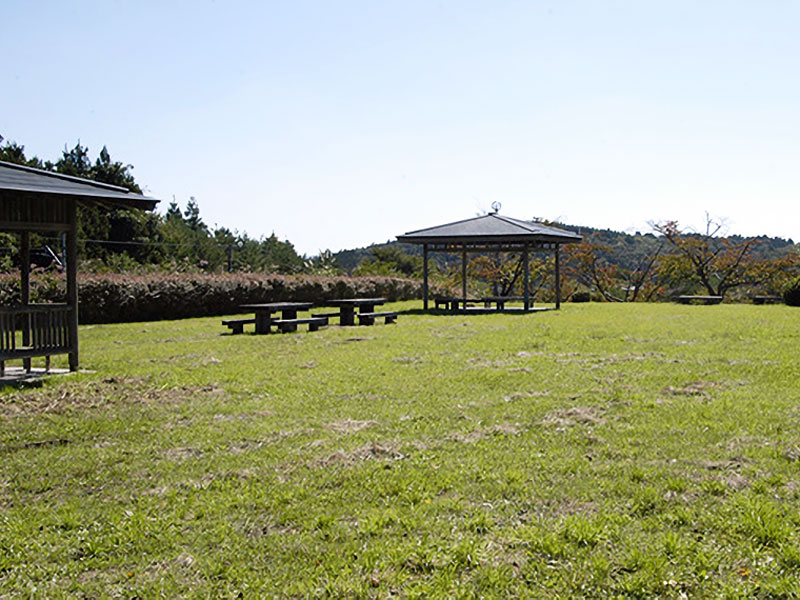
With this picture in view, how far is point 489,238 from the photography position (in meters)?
19.8

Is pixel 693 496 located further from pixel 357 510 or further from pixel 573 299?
pixel 573 299

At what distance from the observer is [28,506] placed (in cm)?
369

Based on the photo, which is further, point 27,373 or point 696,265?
point 696,265

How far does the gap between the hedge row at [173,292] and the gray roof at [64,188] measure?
6.63 metres

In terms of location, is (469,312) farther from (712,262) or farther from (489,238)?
(712,262)

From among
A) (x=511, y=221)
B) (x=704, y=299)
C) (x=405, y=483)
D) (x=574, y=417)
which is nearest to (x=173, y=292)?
(x=511, y=221)

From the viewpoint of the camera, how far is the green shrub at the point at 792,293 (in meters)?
21.3

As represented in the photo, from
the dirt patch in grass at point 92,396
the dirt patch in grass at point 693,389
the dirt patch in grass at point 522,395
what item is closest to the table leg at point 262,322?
the dirt patch in grass at point 92,396

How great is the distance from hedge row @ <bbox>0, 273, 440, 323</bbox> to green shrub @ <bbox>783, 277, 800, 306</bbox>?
45.4 ft


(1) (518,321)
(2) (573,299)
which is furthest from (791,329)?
(2) (573,299)

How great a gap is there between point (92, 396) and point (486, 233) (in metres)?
14.7

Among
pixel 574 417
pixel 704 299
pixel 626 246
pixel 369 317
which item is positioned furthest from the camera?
pixel 626 246

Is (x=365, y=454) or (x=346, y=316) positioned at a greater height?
(x=346, y=316)

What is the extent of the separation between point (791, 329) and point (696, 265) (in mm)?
18188
